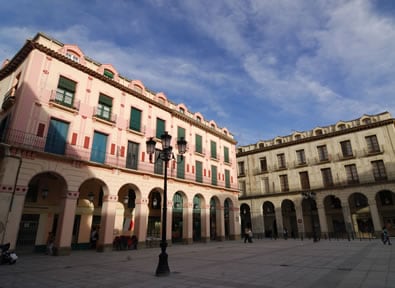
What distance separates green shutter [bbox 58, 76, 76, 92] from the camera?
16.1 m

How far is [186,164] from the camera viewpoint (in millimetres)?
23781

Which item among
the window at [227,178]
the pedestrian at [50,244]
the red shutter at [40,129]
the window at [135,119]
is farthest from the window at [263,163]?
the red shutter at [40,129]

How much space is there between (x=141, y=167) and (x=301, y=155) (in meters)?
24.1

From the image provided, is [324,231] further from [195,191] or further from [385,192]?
[195,191]

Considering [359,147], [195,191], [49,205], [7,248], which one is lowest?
[7,248]

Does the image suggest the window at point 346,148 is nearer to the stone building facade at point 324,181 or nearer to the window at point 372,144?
the stone building facade at point 324,181

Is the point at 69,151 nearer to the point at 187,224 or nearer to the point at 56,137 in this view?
the point at 56,137

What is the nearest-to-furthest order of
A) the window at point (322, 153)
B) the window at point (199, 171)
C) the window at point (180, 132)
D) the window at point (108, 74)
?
the window at point (108, 74) → the window at point (180, 132) → the window at point (199, 171) → the window at point (322, 153)

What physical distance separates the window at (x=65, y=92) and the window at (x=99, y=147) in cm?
278

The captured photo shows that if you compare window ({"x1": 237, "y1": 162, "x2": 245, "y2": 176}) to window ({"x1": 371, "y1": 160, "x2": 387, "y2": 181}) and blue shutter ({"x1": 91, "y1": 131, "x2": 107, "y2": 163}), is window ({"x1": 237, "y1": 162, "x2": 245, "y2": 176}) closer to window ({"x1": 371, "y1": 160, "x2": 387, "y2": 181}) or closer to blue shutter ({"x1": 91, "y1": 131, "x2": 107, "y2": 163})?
window ({"x1": 371, "y1": 160, "x2": 387, "y2": 181})

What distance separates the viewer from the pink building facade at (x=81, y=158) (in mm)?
13750

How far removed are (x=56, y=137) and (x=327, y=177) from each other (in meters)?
30.7

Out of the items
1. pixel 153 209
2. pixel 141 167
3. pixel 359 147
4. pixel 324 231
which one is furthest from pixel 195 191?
pixel 359 147

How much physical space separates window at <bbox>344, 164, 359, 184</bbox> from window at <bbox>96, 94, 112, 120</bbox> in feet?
93.1
